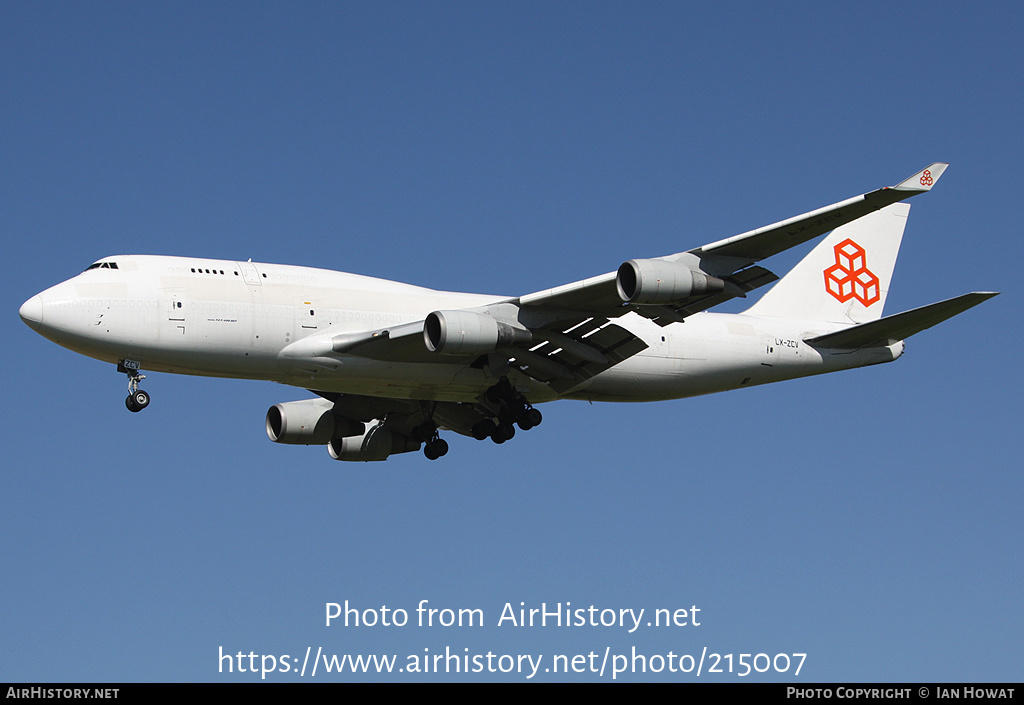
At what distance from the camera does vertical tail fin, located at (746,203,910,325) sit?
37.6 meters

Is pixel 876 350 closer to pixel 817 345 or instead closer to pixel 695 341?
pixel 817 345

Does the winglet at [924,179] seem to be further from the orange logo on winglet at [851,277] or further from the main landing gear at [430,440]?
the main landing gear at [430,440]

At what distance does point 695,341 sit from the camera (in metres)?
34.4

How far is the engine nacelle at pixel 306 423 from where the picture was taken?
35531mm

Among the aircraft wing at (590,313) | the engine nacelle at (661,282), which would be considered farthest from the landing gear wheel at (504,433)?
the engine nacelle at (661,282)

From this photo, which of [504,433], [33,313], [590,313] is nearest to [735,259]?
[590,313]

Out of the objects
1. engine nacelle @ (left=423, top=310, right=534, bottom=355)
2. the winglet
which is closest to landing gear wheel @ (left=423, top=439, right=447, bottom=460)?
engine nacelle @ (left=423, top=310, right=534, bottom=355)

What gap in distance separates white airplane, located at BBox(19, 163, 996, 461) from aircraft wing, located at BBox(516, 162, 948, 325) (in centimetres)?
5

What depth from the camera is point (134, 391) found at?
2891cm

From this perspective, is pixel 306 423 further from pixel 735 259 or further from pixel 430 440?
pixel 735 259

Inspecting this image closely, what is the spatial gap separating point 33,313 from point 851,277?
24.2 metres

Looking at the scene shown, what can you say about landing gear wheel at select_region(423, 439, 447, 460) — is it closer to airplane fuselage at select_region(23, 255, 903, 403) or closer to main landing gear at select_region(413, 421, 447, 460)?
main landing gear at select_region(413, 421, 447, 460)
